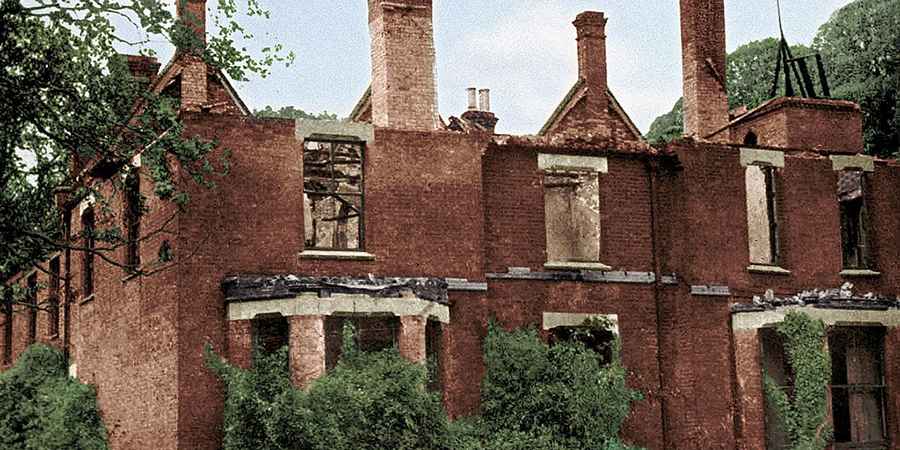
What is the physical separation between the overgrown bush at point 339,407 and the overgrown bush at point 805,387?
721 cm

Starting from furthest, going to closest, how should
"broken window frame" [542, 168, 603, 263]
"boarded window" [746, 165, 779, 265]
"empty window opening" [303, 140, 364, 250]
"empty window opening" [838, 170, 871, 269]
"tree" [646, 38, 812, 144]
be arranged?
"tree" [646, 38, 812, 144] → "empty window opening" [838, 170, 871, 269] → "boarded window" [746, 165, 779, 265] → "broken window frame" [542, 168, 603, 263] → "empty window opening" [303, 140, 364, 250]

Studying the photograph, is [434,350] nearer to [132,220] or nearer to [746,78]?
[132,220]

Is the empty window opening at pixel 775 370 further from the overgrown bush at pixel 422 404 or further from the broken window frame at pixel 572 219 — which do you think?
the broken window frame at pixel 572 219

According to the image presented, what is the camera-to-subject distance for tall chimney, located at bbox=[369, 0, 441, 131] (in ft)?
80.8

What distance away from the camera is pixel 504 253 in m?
24.2

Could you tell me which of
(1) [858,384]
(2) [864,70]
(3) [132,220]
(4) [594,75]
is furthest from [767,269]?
(2) [864,70]

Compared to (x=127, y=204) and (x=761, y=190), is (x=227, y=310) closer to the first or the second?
(x=127, y=204)

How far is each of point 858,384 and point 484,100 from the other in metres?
18.7

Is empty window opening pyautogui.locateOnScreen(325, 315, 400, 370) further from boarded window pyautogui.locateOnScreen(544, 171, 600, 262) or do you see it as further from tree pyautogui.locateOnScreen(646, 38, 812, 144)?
tree pyautogui.locateOnScreen(646, 38, 812, 144)

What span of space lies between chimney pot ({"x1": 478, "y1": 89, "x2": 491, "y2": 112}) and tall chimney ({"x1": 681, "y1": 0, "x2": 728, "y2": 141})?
43.6ft

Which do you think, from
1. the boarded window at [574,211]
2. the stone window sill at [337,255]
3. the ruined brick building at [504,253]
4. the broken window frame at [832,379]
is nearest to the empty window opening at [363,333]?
the ruined brick building at [504,253]

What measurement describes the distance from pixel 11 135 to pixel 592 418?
34.7 feet

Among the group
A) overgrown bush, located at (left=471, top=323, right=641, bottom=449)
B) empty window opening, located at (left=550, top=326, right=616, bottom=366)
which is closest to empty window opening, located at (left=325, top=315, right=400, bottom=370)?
overgrown bush, located at (left=471, top=323, right=641, bottom=449)

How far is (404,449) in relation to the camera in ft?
67.2
